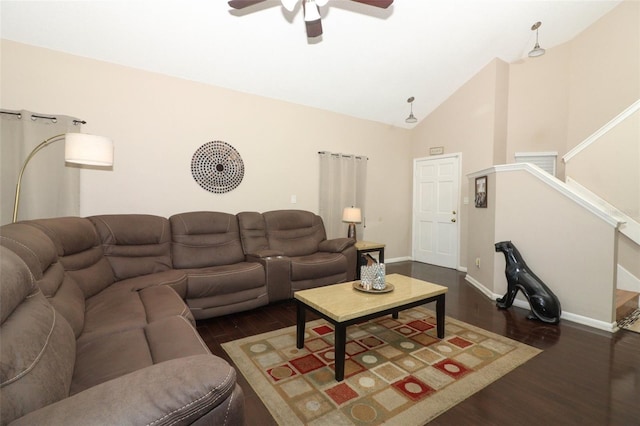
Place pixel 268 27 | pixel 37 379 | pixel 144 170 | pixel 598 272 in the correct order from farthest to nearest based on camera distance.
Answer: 1. pixel 144 170
2. pixel 268 27
3. pixel 598 272
4. pixel 37 379

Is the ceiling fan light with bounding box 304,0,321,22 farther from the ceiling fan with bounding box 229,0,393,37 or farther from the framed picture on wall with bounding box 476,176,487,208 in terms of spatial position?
Result: the framed picture on wall with bounding box 476,176,487,208

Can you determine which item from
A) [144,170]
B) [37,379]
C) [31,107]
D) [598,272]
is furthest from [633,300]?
[31,107]

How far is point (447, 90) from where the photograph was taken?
16.6 feet

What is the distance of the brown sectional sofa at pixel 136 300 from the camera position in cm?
81

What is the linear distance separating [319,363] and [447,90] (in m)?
4.80

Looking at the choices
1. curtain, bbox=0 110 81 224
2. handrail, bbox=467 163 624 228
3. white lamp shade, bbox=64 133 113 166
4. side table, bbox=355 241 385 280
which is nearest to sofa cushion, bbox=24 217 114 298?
white lamp shade, bbox=64 133 113 166

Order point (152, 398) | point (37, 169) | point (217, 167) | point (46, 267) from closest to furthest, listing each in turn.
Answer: point (152, 398), point (46, 267), point (37, 169), point (217, 167)

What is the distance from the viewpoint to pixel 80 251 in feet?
7.70

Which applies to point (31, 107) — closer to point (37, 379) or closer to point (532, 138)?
point (37, 379)

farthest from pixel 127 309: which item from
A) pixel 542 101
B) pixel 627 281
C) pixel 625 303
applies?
pixel 542 101

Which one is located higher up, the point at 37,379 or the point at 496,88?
the point at 496,88

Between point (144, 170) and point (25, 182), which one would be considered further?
point (144, 170)

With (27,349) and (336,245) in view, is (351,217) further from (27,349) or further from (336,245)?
(27,349)

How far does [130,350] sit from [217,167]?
2727mm
